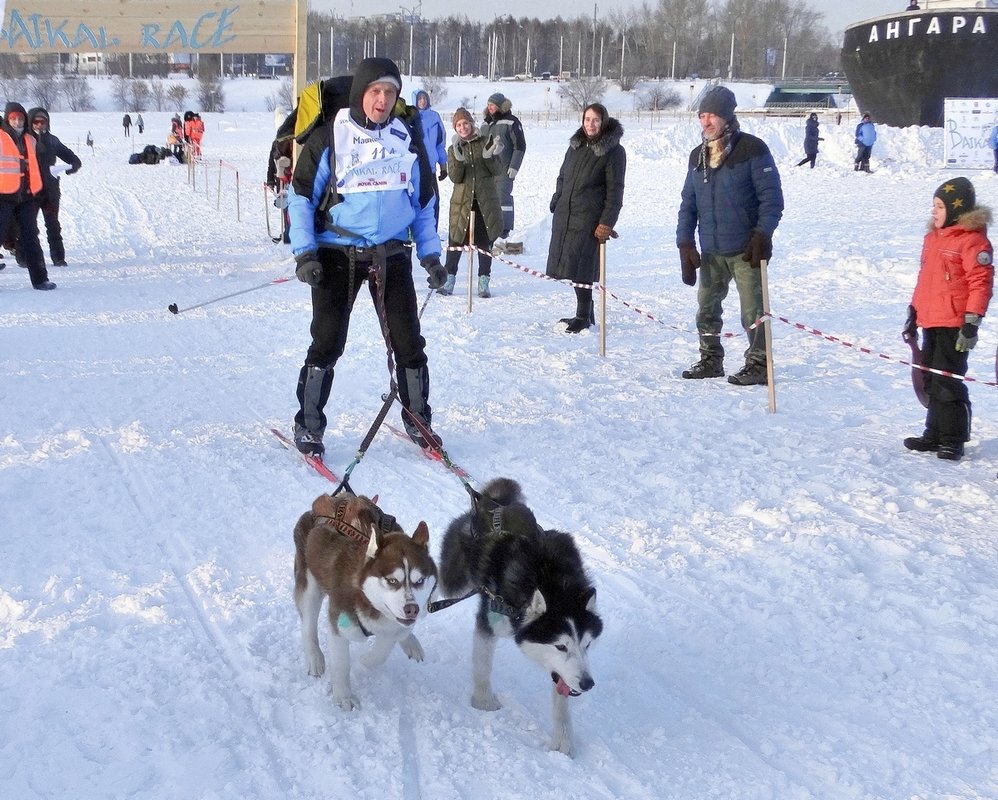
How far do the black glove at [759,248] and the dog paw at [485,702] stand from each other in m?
4.14

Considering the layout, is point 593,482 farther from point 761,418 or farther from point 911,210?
point 911,210

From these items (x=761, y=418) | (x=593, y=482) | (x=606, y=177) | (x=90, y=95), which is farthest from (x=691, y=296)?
(x=90, y=95)

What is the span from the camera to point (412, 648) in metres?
3.44

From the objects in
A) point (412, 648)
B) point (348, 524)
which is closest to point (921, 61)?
point (412, 648)

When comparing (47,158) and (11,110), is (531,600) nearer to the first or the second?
(11,110)

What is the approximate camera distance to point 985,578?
13.3 feet

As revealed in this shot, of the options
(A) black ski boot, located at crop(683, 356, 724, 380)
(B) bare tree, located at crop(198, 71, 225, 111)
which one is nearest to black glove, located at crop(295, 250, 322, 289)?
(A) black ski boot, located at crop(683, 356, 724, 380)

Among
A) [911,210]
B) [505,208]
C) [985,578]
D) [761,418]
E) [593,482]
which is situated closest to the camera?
[985,578]

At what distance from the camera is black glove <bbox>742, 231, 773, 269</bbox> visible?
638cm

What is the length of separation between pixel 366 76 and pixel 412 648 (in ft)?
9.43

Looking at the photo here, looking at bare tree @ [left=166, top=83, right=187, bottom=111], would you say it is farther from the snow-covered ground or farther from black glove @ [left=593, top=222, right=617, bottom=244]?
black glove @ [left=593, top=222, right=617, bottom=244]

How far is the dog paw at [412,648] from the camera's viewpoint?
3434 millimetres

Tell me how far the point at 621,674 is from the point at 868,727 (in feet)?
2.74

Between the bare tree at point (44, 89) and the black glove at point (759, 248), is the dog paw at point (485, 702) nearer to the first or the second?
the black glove at point (759, 248)
